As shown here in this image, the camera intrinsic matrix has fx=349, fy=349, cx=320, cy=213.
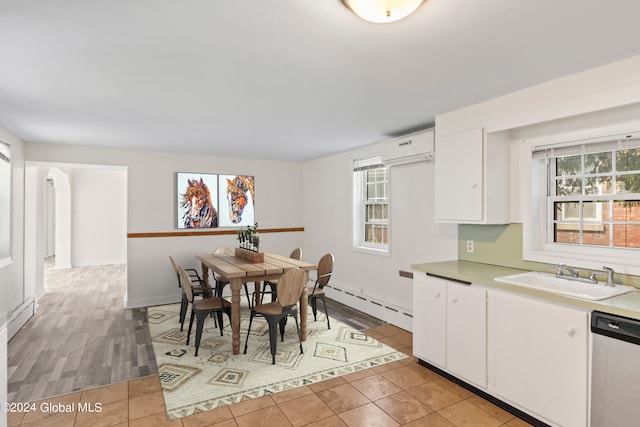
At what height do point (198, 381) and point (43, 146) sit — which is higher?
point (43, 146)

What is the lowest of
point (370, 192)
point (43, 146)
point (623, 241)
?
point (623, 241)

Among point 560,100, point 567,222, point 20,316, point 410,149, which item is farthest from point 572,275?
point 20,316

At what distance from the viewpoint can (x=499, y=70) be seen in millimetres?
2254

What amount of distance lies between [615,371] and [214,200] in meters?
5.11

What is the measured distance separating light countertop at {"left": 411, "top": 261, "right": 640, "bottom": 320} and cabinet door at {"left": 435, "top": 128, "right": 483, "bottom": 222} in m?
0.43

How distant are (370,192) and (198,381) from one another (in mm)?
3207

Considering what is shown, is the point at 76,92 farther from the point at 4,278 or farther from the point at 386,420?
the point at 386,420

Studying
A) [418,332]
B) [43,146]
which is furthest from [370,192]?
[43,146]

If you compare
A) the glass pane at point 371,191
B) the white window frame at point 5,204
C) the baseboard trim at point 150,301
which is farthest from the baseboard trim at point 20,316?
the glass pane at point 371,191

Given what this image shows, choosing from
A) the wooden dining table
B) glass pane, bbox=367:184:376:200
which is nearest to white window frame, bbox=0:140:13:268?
the wooden dining table

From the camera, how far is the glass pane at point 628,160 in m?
2.38

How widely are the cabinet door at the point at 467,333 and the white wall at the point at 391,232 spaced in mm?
837

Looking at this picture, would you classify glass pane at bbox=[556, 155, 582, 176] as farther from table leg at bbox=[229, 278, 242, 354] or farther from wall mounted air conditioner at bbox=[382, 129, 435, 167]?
table leg at bbox=[229, 278, 242, 354]

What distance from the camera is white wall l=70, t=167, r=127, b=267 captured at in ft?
28.5
